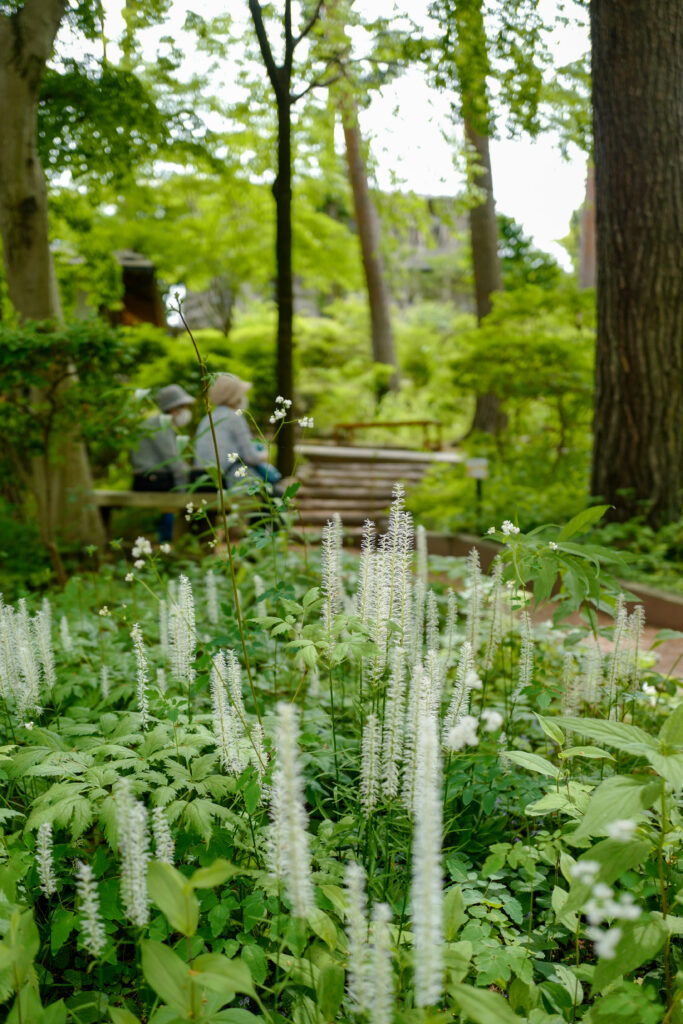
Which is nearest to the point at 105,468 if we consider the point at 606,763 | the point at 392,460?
the point at 392,460

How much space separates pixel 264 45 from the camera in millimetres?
6074

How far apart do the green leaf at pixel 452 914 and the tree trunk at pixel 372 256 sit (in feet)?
52.0

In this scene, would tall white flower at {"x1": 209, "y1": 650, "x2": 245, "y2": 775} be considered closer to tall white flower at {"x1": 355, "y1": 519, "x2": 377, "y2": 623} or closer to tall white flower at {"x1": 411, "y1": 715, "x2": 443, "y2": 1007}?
tall white flower at {"x1": 355, "y1": 519, "x2": 377, "y2": 623}

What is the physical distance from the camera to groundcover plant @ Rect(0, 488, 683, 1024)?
3.44ft

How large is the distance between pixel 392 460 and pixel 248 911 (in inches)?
451

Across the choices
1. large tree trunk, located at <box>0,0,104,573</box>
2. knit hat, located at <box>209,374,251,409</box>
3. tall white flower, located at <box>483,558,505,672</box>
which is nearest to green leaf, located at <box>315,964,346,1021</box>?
tall white flower, located at <box>483,558,505,672</box>

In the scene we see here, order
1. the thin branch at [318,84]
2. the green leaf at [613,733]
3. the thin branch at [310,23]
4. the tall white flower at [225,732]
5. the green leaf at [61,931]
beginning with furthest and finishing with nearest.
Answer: the thin branch at [318,84]
the thin branch at [310,23]
the tall white flower at [225,732]
the green leaf at [61,931]
the green leaf at [613,733]

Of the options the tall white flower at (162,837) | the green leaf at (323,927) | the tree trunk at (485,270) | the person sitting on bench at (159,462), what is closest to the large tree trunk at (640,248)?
the person sitting on bench at (159,462)

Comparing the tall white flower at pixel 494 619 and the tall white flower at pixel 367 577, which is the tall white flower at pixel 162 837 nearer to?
the tall white flower at pixel 367 577

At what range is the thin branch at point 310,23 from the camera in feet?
20.1

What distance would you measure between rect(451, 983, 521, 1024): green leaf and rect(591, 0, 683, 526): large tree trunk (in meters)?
5.55

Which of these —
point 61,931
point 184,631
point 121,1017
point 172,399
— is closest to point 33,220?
point 172,399

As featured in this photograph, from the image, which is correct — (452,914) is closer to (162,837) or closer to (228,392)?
(162,837)

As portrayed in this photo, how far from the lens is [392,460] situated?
42.0 ft
